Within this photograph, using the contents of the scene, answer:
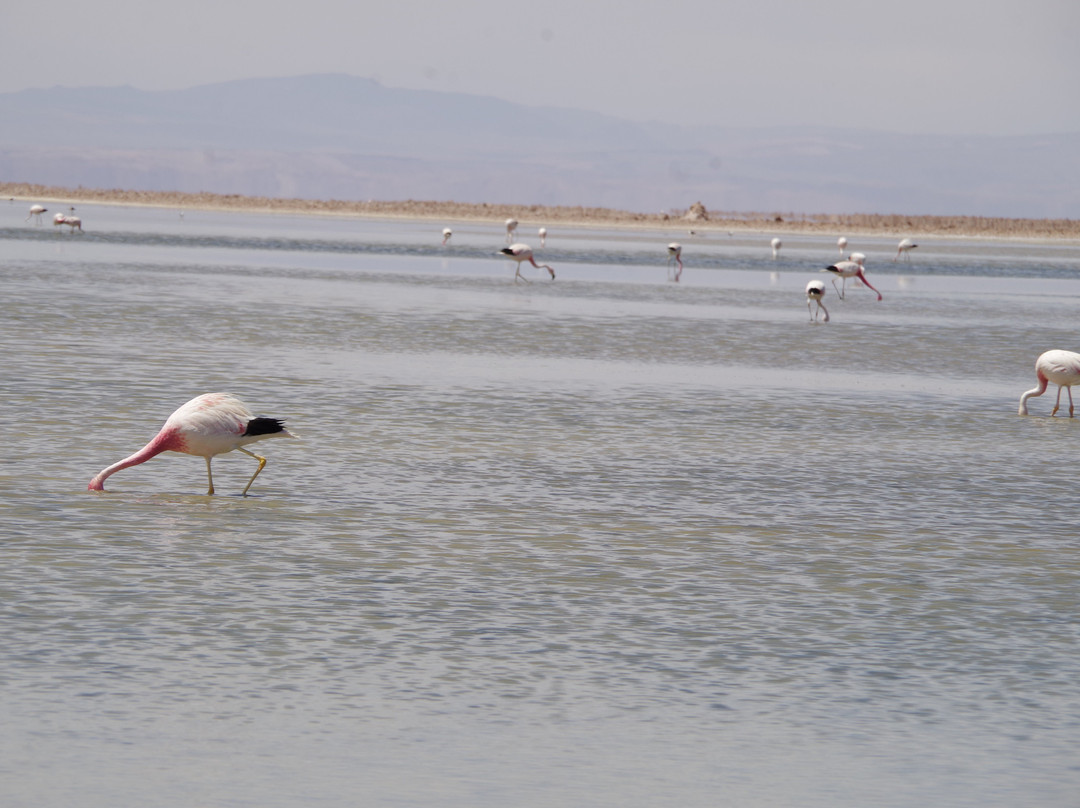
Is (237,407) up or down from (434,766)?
up

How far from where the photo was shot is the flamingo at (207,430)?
35.4 feet

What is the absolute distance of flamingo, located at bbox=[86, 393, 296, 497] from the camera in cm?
1080

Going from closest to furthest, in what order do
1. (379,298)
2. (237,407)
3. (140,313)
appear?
(237,407) → (140,313) → (379,298)

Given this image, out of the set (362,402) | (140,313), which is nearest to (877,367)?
(362,402)

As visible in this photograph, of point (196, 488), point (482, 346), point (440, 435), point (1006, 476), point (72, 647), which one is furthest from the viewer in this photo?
point (482, 346)

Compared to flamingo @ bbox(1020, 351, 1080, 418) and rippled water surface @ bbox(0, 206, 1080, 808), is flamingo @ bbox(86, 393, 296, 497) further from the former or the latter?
flamingo @ bbox(1020, 351, 1080, 418)

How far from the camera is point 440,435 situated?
578 inches

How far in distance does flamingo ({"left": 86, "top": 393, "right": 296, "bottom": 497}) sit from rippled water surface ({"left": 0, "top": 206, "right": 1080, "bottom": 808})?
42cm

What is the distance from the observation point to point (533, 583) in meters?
9.17

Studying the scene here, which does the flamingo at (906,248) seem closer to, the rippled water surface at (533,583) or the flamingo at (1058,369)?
the rippled water surface at (533,583)

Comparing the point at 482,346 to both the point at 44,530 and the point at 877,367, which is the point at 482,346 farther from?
the point at 44,530

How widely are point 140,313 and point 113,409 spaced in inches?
405

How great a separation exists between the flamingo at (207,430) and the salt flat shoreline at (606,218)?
81.2 m

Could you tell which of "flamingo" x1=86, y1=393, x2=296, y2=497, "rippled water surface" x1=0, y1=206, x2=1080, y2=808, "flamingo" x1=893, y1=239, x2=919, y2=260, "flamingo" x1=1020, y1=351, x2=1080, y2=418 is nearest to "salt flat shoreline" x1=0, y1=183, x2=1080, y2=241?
"flamingo" x1=893, y1=239, x2=919, y2=260
